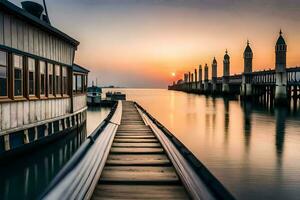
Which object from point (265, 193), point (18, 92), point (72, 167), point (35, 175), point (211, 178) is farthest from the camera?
point (18, 92)

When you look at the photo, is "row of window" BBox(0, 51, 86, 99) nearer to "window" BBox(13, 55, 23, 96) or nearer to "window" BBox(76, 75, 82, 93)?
"window" BBox(13, 55, 23, 96)

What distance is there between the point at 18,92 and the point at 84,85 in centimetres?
1521

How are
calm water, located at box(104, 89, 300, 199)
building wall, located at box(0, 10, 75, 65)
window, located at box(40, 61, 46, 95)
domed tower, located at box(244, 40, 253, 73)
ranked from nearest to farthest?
1. calm water, located at box(104, 89, 300, 199)
2. building wall, located at box(0, 10, 75, 65)
3. window, located at box(40, 61, 46, 95)
4. domed tower, located at box(244, 40, 253, 73)

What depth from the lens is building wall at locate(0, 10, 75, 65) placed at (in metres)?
11.2

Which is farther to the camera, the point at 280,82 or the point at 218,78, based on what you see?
the point at 218,78

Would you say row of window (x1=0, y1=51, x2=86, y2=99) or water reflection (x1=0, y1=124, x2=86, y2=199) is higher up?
row of window (x1=0, y1=51, x2=86, y2=99)

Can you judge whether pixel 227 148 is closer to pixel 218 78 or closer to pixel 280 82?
pixel 280 82

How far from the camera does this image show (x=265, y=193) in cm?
1001

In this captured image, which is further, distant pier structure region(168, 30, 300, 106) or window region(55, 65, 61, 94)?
distant pier structure region(168, 30, 300, 106)

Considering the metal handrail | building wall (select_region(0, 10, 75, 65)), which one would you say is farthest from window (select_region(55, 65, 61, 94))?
the metal handrail

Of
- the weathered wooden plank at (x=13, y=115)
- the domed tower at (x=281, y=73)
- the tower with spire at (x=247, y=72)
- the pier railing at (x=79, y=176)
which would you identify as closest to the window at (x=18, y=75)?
the weathered wooden plank at (x=13, y=115)

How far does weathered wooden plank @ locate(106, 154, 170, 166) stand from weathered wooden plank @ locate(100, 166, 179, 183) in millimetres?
340

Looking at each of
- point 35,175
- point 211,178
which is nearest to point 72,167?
point 211,178

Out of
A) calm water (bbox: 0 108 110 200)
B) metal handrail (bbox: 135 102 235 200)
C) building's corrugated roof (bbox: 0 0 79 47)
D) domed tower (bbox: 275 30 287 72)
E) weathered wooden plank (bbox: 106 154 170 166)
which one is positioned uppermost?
domed tower (bbox: 275 30 287 72)
